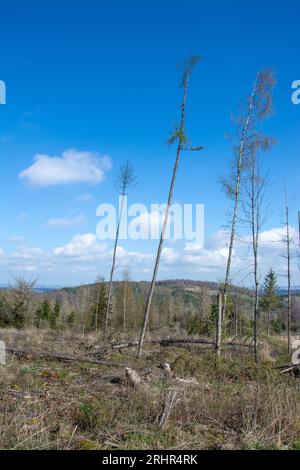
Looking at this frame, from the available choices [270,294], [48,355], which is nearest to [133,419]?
[48,355]

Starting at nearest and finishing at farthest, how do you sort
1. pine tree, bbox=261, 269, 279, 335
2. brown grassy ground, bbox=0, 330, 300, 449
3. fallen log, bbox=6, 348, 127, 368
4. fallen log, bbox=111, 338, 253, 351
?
brown grassy ground, bbox=0, 330, 300, 449 → fallen log, bbox=6, 348, 127, 368 → fallen log, bbox=111, 338, 253, 351 → pine tree, bbox=261, 269, 279, 335

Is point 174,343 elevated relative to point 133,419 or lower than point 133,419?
lower

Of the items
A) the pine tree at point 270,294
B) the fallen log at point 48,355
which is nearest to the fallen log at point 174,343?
the fallen log at point 48,355

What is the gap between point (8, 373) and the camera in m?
9.36

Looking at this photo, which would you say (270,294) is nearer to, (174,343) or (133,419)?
(174,343)

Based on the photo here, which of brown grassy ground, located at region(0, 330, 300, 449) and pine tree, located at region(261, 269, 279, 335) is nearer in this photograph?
brown grassy ground, located at region(0, 330, 300, 449)

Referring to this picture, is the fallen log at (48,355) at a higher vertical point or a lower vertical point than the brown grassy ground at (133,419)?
lower

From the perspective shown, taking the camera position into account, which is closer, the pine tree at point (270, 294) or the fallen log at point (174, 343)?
the fallen log at point (174, 343)

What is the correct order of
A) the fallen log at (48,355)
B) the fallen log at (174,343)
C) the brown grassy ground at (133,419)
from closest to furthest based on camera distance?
the brown grassy ground at (133,419)
the fallen log at (48,355)
the fallen log at (174,343)

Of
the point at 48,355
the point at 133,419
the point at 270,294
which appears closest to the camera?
the point at 133,419

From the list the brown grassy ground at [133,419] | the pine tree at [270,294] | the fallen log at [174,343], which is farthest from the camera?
the pine tree at [270,294]

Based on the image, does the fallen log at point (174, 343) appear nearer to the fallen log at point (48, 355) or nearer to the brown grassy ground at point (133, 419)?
the fallen log at point (48, 355)

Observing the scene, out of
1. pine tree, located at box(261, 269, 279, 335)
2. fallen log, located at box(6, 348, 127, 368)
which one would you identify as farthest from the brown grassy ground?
pine tree, located at box(261, 269, 279, 335)

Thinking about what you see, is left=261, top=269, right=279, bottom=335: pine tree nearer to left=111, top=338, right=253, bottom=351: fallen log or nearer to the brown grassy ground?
left=111, top=338, right=253, bottom=351: fallen log
